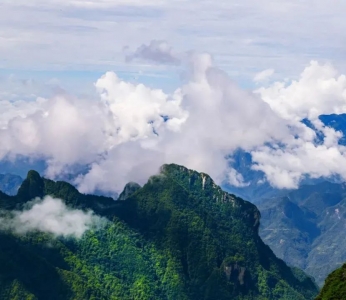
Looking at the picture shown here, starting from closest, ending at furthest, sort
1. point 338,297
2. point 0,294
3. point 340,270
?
1. point 338,297
2. point 340,270
3. point 0,294

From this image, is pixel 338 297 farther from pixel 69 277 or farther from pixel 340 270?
pixel 69 277

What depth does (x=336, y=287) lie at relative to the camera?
104 metres

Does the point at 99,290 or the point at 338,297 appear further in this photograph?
the point at 99,290

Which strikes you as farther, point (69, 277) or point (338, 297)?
point (69, 277)

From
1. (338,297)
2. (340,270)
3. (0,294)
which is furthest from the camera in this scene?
(0,294)

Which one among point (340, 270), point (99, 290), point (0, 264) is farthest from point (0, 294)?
point (340, 270)

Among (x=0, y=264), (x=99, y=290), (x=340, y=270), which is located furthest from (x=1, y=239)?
(x=340, y=270)

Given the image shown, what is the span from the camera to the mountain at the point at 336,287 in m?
100

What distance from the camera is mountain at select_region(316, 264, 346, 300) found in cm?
10042

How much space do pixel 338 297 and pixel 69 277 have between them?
108 m

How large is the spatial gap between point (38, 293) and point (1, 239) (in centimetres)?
1877

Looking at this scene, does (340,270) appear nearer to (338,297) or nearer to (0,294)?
(338,297)

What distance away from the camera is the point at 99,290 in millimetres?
196500

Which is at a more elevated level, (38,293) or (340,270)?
(340,270)
